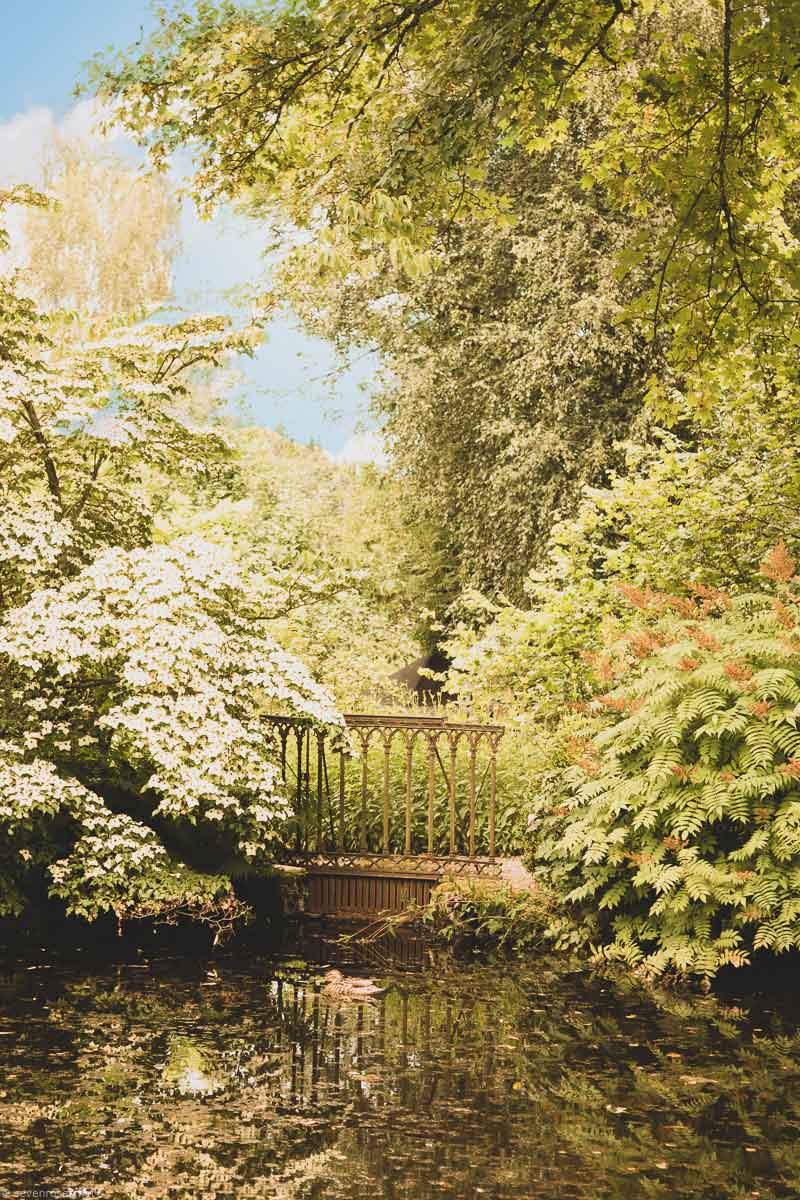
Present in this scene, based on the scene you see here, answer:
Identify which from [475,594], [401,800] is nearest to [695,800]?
Result: [401,800]

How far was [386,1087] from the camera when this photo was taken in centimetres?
500

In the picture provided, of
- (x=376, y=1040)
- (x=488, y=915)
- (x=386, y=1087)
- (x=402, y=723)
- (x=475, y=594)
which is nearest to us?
(x=386, y=1087)

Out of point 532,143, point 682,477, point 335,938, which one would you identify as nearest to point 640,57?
point 682,477

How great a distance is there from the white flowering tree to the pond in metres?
0.92

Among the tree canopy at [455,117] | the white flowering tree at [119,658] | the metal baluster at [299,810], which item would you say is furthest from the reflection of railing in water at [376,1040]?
the tree canopy at [455,117]

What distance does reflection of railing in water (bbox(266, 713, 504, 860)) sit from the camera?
360 inches

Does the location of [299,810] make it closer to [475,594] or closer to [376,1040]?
[475,594]

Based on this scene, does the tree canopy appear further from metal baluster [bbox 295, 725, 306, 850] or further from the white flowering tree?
metal baluster [bbox 295, 725, 306, 850]

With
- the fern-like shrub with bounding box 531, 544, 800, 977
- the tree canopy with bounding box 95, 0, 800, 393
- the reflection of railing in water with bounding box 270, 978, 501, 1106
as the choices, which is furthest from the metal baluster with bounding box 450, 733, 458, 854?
the tree canopy with bounding box 95, 0, 800, 393

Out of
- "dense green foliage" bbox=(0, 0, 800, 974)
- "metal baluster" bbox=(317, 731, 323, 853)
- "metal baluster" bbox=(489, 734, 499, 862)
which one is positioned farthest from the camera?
"metal baluster" bbox=(317, 731, 323, 853)

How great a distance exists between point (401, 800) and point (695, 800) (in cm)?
346

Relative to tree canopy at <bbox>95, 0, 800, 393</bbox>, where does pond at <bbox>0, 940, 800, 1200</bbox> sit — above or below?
below

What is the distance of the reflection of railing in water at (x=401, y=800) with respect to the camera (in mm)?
9148

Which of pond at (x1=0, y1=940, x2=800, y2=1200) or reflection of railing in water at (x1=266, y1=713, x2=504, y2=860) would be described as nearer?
pond at (x1=0, y1=940, x2=800, y2=1200)
